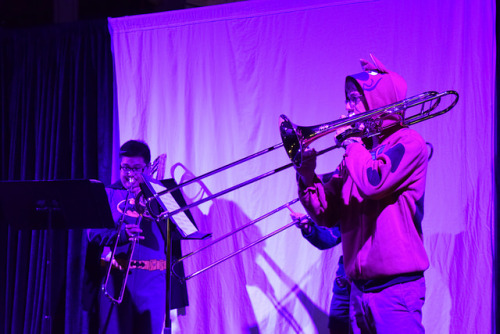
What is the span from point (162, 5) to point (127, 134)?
1.31 metres

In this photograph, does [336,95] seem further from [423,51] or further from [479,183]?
[479,183]

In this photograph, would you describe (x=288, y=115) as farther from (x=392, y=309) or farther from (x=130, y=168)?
(x=392, y=309)

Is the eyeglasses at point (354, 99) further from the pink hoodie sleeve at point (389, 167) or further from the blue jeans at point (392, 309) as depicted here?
the blue jeans at point (392, 309)

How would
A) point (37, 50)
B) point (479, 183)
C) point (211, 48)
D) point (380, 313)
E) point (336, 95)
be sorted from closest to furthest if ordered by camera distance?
point (380, 313)
point (479, 183)
point (336, 95)
point (211, 48)
point (37, 50)

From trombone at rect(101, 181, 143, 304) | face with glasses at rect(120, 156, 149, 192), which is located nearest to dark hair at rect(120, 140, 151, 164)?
face with glasses at rect(120, 156, 149, 192)

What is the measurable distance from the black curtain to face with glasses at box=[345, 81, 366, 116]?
2.39 m

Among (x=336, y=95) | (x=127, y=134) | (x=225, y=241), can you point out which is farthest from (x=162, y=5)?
(x=225, y=241)

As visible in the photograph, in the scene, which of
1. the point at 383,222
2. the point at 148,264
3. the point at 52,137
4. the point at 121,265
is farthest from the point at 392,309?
the point at 52,137

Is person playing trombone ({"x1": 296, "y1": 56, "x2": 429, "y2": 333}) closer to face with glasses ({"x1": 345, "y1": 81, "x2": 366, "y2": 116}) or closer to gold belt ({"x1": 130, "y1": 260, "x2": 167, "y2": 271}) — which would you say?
face with glasses ({"x1": 345, "y1": 81, "x2": 366, "y2": 116})

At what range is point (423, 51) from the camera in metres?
3.37

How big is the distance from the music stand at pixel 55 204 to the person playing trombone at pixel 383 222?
1354mm

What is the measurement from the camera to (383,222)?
1946mm

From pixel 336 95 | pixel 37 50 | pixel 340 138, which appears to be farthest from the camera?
pixel 37 50

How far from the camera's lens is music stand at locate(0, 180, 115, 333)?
9.45ft
